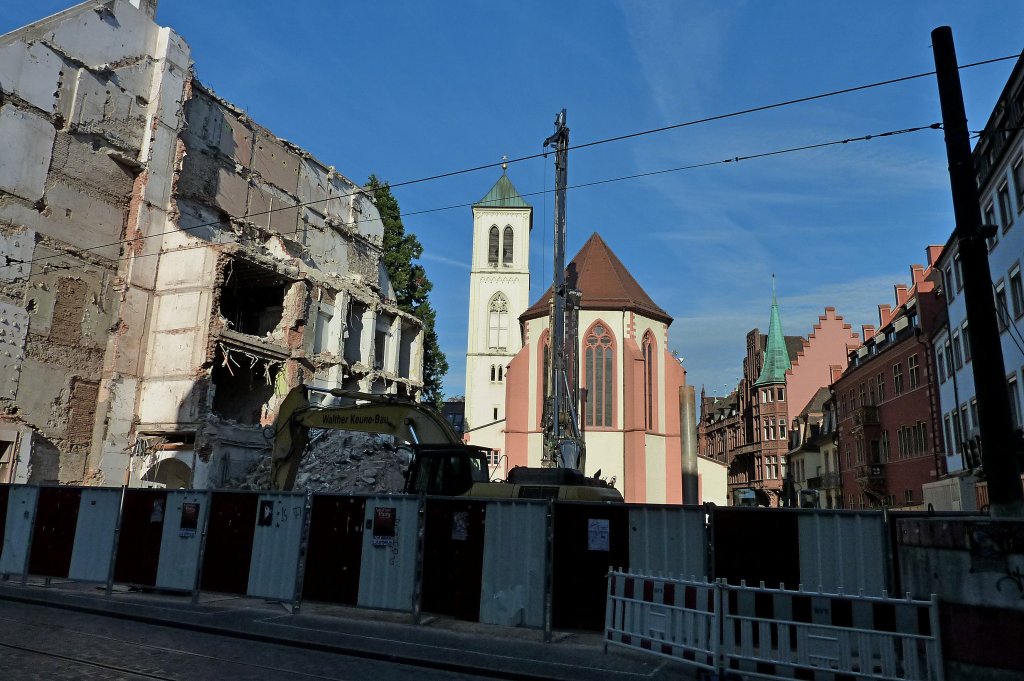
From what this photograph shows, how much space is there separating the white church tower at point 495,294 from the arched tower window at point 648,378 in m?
19.0

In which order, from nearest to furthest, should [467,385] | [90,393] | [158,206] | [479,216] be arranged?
[90,393] < [158,206] < [467,385] < [479,216]

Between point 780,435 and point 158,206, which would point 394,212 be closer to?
point 158,206

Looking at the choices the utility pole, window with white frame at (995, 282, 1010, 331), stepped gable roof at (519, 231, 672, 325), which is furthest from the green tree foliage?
the utility pole

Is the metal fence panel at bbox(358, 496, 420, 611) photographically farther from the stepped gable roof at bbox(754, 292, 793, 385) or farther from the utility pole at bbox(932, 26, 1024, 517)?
the stepped gable roof at bbox(754, 292, 793, 385)

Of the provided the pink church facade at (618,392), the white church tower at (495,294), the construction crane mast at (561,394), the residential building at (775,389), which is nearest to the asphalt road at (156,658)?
the construction crane mast at (561,394)

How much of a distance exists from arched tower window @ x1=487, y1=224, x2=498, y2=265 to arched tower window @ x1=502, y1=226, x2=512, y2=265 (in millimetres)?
705

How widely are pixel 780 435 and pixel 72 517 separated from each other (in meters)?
56.7

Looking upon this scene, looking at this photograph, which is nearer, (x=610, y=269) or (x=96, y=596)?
(x=96, y=596)

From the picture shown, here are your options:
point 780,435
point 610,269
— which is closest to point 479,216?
point 610,269

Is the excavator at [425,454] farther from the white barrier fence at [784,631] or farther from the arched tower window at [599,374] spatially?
the arched tower window at [599,374]

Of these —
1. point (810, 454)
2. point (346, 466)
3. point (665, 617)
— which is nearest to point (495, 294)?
point (810, 454)

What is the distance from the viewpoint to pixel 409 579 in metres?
10.5

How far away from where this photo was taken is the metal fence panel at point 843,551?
8570 millimetres

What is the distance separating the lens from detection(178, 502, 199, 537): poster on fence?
39.3 feet
